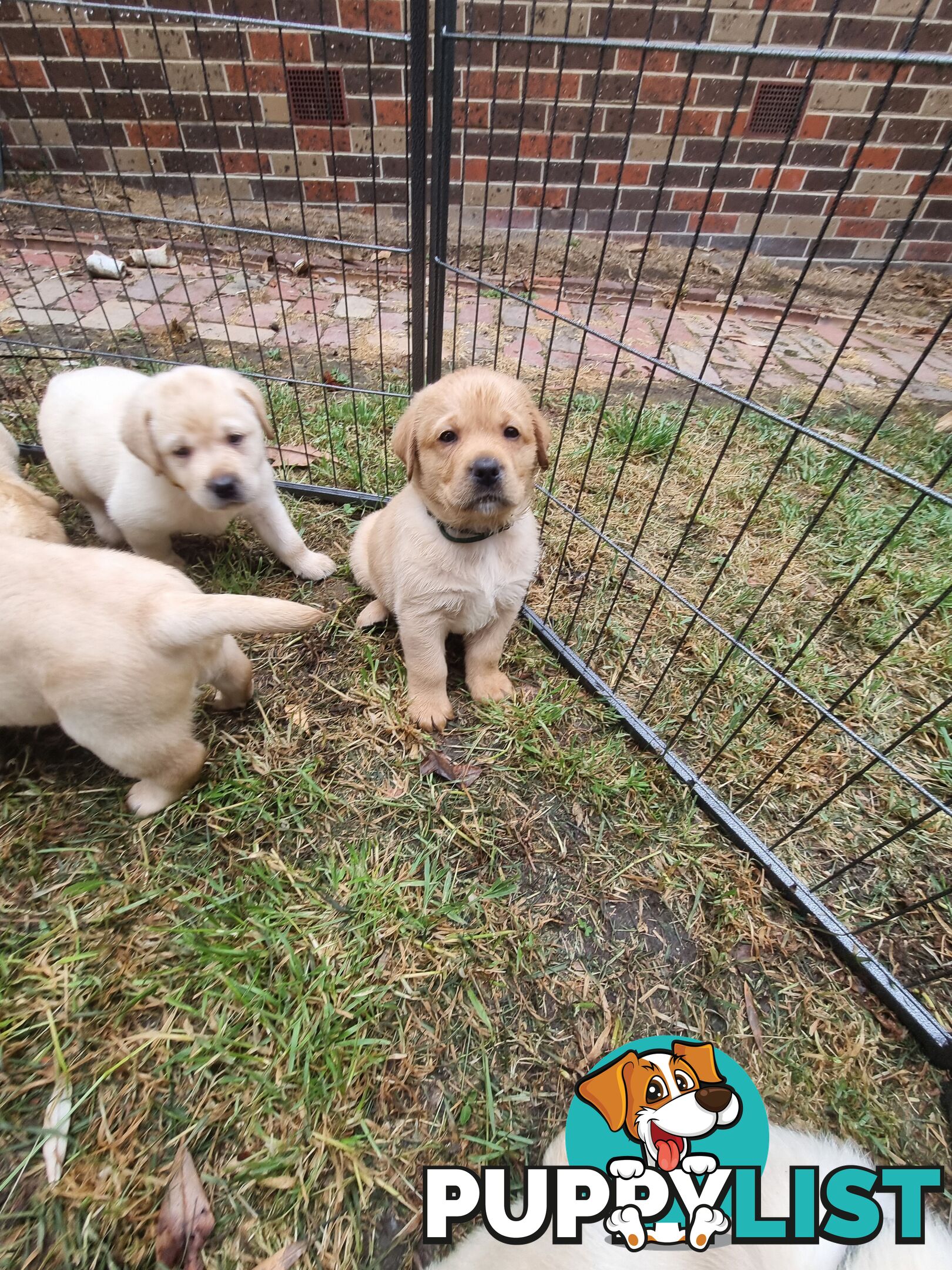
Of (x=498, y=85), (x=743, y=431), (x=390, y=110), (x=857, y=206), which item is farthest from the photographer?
(x=857, y=206)

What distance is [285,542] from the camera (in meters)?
2.54

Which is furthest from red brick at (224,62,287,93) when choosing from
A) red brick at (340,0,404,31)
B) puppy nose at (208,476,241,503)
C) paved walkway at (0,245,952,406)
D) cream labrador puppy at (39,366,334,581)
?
puppy nose at (208,476,241,503)

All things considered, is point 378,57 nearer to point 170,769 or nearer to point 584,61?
point 584,61

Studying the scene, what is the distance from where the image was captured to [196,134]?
478 cm

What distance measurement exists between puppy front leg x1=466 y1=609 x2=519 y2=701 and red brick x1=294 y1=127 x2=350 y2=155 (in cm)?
446

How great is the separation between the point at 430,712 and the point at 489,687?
Result: 9.3 inches

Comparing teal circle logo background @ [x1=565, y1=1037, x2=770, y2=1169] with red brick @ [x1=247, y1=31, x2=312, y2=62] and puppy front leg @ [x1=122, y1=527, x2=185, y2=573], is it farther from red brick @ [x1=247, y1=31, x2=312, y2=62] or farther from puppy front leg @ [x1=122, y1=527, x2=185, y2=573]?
red brick @ [x1=247, y1=31, x2=312, y2=62]

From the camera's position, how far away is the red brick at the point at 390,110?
465 cm

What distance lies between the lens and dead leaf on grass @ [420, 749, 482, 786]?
6.71ft

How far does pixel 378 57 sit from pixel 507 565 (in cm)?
476

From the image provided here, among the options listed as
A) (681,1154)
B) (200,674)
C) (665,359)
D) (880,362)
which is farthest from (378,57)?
(681,1154)

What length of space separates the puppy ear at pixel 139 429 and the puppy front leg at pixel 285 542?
41 cm

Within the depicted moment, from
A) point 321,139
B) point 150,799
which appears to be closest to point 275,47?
point 321,139

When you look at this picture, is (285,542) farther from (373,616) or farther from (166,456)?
(166,456)
